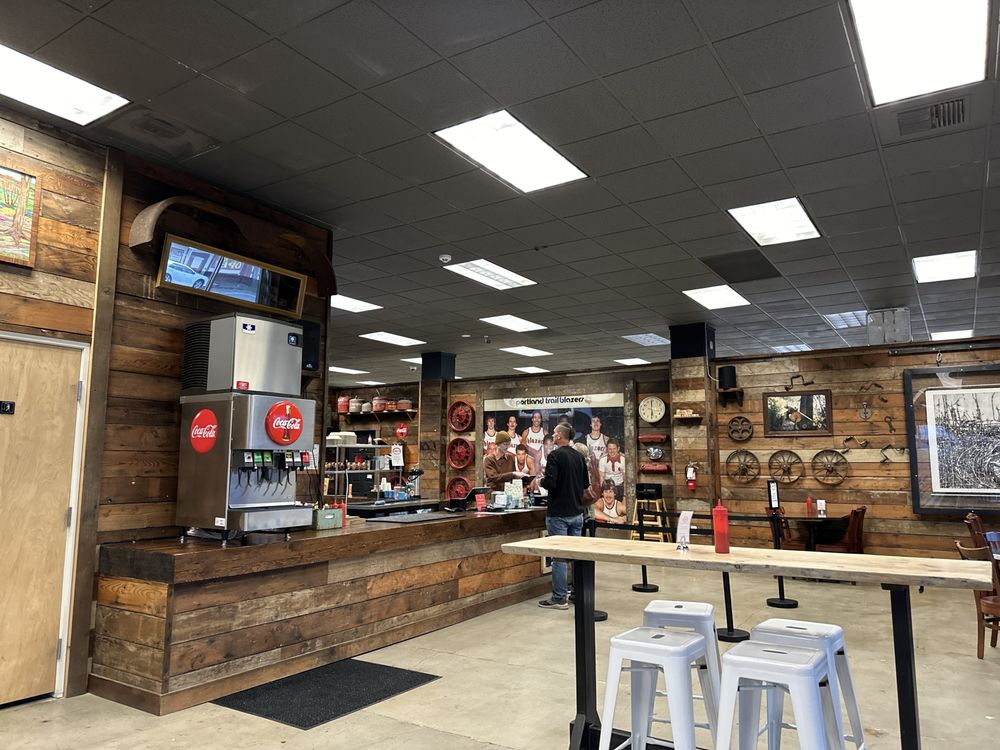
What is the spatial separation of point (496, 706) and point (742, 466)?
20.8ft

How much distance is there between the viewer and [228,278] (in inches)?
198

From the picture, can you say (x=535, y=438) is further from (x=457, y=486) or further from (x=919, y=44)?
(x=919, y=44)

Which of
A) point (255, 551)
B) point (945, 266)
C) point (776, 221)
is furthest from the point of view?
point (945, 266)

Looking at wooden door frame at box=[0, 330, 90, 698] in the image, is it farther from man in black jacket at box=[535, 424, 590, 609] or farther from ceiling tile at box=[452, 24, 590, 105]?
man in black jacket at box=[535, 424, 590, 609]

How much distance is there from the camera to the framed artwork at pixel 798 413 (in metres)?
8.54

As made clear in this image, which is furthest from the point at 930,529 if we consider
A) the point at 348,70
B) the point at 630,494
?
the point at 348,70

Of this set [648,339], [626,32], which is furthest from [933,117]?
[648,339]

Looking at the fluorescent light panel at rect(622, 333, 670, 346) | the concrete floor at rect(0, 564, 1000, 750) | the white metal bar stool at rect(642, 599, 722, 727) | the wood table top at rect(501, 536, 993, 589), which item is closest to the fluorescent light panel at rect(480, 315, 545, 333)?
the fluorescent light panel at rect(622, 333, 670, 346)

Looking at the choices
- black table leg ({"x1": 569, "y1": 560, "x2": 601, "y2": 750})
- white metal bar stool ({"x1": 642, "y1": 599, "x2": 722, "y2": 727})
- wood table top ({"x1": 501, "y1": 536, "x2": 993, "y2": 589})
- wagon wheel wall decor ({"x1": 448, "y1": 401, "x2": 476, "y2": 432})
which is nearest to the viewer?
wood table top ({"x1": 501, "y1": 536, "x2": 993, "y2": 589})

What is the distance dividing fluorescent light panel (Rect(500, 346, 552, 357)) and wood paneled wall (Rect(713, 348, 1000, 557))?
13.7ft

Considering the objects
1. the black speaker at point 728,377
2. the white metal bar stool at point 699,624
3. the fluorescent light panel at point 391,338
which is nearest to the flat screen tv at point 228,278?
the white metal bar stool at point 699,624

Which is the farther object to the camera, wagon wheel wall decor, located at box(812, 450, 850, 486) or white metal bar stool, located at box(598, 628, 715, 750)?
wagon wheel wall decor, located at box(812, 450, 850, 486)

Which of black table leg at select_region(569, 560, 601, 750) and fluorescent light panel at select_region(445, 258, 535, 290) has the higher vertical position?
fluorescent light panel at select_region(445, 258, 535, 290)

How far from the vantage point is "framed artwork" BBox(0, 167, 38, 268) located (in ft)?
12.7
